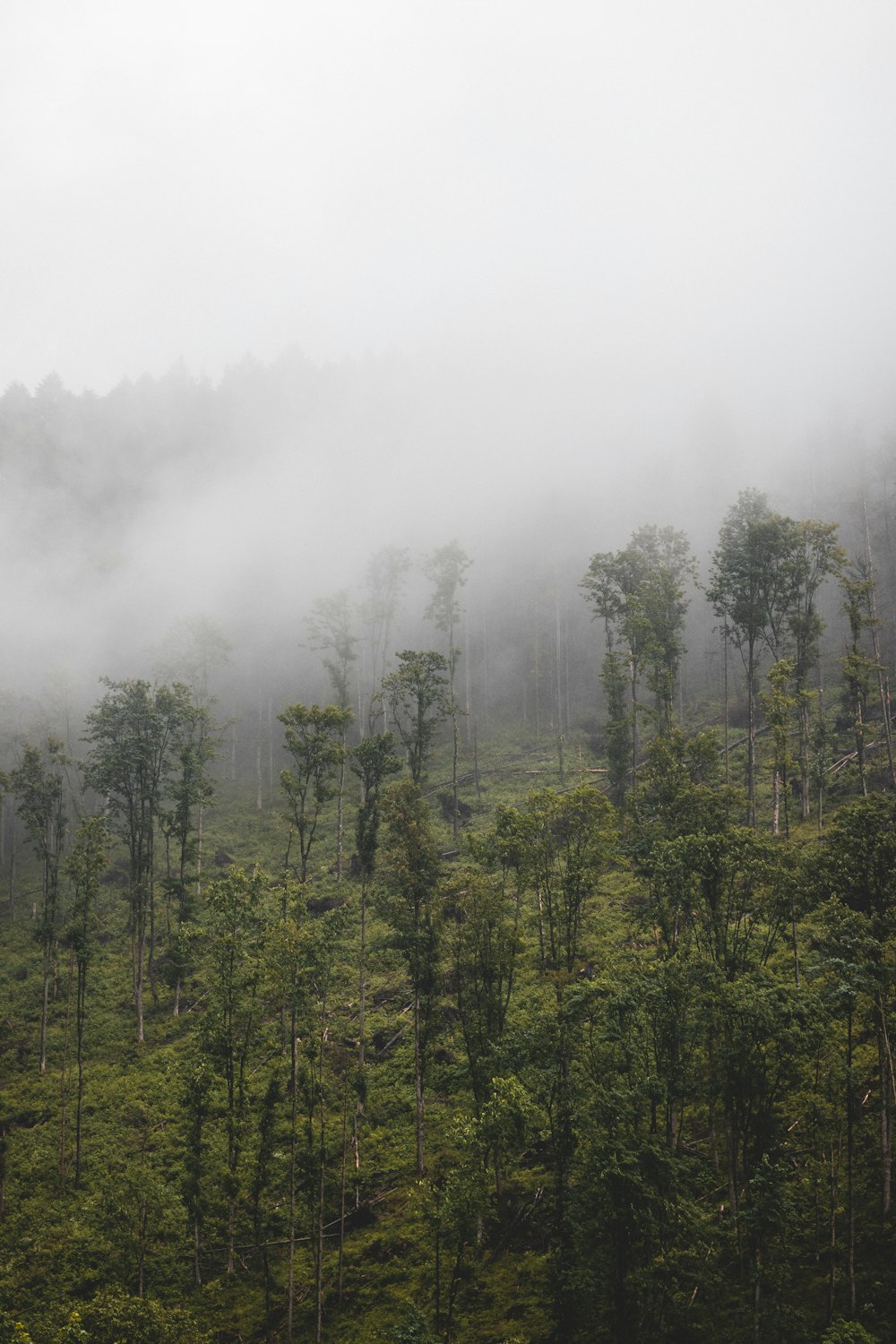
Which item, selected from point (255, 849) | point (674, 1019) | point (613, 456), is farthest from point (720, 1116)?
point (613, 456)

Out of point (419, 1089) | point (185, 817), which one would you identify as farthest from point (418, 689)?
point (419, 1089)

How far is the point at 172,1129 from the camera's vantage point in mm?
32094

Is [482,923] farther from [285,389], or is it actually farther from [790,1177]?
[285,389]

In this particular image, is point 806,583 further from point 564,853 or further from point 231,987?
point 231,987

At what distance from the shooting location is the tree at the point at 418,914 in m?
27.1

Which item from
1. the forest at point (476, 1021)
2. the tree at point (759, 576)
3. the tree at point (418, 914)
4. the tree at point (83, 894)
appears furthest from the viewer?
the tree at point (759, 576)

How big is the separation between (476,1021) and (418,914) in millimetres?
4368

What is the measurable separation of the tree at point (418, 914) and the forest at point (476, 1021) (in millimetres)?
142

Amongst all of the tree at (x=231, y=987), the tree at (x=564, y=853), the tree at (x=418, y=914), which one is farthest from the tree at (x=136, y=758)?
the tree at (x=564, y=853)

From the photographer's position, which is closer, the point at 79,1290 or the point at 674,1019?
the point at 674,1019

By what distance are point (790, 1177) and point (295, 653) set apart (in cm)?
7627

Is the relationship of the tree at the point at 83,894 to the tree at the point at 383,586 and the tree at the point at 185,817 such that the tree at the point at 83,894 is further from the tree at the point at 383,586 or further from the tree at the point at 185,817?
the tree at the point at 383,586

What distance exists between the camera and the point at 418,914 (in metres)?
27.8

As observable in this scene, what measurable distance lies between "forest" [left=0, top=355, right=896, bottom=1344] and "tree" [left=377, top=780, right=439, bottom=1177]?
142mm
